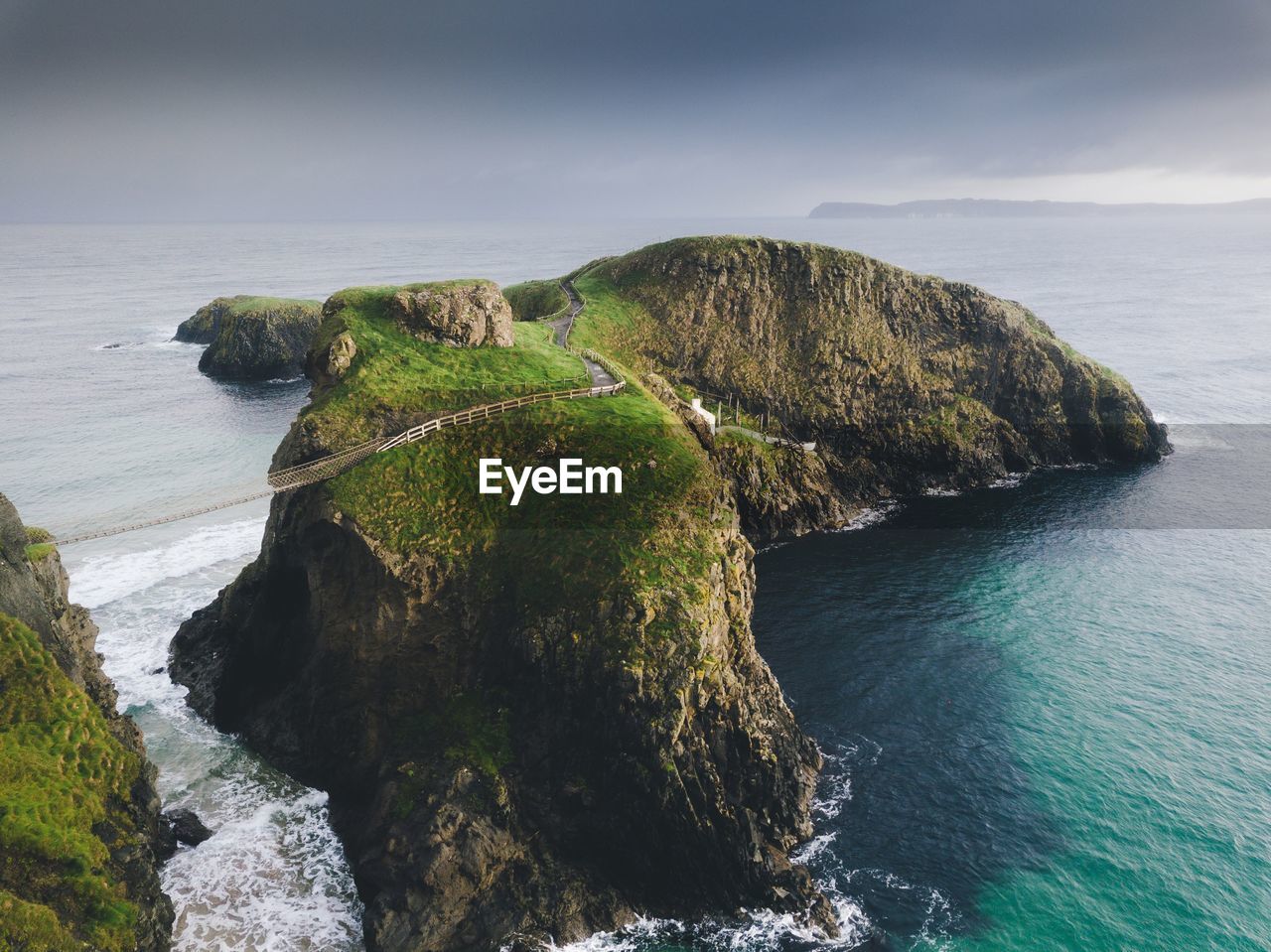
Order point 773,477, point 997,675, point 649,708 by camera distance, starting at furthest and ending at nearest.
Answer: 1. point 773,477
2. point 997,675
3. point 649,708

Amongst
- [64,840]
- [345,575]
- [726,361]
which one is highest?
[726,361]

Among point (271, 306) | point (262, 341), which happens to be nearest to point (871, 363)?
point (262, 341)

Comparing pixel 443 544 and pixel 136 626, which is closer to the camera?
pixel 443 544

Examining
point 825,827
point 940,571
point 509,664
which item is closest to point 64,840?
point 509,664

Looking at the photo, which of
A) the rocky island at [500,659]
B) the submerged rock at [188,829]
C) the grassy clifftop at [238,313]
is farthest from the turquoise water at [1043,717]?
the grassy clifftop at [238,313]

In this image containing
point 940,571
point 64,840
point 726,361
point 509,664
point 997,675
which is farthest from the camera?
point 726,361

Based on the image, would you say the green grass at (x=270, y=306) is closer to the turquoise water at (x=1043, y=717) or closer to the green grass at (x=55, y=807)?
the turquoise water at (x=1043, y=717)

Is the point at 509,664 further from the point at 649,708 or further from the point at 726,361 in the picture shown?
the point at 726,361
